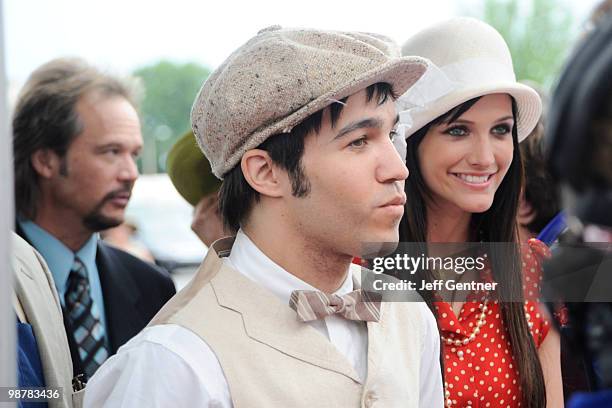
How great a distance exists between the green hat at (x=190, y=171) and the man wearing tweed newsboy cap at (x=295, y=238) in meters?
1.14

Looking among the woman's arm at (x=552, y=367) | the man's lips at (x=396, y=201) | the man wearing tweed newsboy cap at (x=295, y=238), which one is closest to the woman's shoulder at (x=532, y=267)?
the woman's arm at (x=552, y=367)

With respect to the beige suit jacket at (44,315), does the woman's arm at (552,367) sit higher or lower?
lower

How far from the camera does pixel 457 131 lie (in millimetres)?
2346

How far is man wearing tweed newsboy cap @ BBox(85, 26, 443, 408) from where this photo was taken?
159 centimetres

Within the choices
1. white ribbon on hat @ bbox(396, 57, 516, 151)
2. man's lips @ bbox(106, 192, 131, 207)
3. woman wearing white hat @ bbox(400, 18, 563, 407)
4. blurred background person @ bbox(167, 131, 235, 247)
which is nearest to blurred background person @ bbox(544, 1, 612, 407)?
white ribbon on hat @ bbox(396, 57, 516, 151)

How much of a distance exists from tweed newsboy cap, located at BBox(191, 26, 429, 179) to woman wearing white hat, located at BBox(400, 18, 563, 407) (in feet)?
1.42

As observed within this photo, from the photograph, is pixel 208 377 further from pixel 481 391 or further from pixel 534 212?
pixel 534 212

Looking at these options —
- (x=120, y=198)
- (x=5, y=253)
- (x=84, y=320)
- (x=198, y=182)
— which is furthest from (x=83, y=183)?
(x=5, y=253)

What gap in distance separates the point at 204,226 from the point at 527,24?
24375 mm

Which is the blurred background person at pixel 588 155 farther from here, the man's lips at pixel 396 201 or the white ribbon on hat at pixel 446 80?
the white ribbon on hat at pixel 446 80

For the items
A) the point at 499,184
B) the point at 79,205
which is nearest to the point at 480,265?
the point at 499,184

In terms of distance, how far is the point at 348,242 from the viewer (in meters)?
1.73

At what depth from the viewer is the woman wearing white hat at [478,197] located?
221 cm

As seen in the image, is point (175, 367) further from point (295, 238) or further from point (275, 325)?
point (295, 238)
